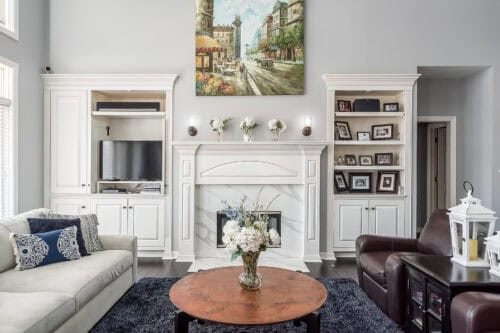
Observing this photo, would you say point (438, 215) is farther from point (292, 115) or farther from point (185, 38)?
point (185, 38)

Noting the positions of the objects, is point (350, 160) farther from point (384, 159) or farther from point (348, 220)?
point (348, 220)

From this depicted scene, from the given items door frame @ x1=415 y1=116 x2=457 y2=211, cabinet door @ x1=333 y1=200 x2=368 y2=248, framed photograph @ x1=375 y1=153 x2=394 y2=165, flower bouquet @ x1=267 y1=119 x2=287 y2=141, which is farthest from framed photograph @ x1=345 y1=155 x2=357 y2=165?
door frame @ x1=415 y1=116 x2=457 y2=211

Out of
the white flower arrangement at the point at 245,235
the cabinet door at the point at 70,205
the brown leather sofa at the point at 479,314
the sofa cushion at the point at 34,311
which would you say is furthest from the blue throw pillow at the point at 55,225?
the brown leather sofa at the point at 479,314

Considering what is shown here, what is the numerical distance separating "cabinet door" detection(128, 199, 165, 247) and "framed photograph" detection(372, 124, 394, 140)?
327 cm

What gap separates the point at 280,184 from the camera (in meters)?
4.93

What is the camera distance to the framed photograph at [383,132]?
5.11 meters

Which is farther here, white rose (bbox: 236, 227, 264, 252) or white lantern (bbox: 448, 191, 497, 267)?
white lantern (bbox: 448, 191, 497, 267)

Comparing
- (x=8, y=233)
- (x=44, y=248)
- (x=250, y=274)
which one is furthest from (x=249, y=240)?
(x=8, y=233)

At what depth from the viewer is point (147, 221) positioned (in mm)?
4934

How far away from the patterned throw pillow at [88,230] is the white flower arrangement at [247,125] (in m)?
2.29

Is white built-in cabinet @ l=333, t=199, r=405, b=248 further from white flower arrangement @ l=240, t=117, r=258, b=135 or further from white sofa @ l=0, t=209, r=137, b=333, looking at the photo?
white sofa @ l=0, t=209, r=137, b=333

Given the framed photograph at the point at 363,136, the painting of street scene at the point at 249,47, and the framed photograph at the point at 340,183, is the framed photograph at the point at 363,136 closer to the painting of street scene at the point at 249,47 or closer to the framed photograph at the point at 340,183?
the framed photograph at the point at 340,183

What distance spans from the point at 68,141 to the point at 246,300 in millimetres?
3948

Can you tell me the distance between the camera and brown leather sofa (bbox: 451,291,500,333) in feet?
5.97
